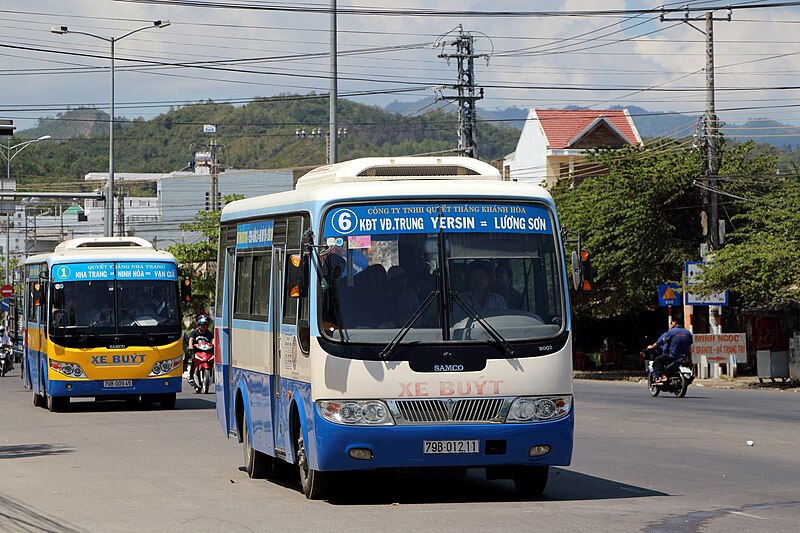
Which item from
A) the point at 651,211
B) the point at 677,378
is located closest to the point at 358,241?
the point at 677,378

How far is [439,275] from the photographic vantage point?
40.2 ft

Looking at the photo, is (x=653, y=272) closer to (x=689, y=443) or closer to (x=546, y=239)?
(x=689, y=443)

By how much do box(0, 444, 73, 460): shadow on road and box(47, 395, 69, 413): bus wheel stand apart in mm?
7455

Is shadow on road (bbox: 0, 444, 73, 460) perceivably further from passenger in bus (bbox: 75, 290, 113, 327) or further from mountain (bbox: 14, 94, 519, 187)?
Result: mountain (bbox: 14, 94, 519, 187)

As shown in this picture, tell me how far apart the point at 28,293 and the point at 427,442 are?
20767 millimetres

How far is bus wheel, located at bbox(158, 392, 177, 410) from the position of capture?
2692 cm

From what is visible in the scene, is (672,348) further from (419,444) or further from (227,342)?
(419,444)

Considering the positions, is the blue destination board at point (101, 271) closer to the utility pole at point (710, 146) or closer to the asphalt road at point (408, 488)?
the asphalt road at point (408, 488)

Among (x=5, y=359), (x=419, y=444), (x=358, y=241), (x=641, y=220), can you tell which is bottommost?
(x=419, y=444)

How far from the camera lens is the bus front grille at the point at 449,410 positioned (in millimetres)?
11898

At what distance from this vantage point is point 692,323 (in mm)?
48531

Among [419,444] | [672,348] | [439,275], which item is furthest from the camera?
[672,348]

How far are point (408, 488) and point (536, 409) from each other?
1.97 m

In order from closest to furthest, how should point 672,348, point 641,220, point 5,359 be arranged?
point 672,348, point 5,359, point 641,220
